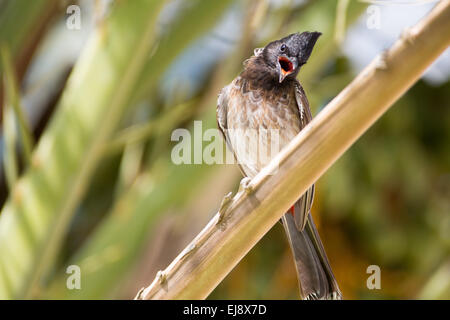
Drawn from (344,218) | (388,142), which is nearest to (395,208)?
(344,218)

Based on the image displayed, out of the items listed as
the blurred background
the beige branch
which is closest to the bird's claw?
the beige branch

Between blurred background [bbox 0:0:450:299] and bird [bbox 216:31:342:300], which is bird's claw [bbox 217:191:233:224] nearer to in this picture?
bird [bbox 216:31:342:300]

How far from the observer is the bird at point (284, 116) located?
0.31 meters

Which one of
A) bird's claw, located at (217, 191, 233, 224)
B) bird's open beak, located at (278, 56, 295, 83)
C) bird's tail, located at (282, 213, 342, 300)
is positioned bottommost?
bird's tail, located at (282, 213, 342, 300)

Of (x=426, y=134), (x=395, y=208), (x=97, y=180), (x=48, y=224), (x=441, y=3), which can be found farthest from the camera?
(x=426, y=134)

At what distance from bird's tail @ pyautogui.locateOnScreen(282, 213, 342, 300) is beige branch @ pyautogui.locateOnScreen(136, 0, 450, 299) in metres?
0.06

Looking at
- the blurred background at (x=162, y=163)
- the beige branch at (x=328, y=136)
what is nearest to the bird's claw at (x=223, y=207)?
the beige branch at (x=328, y=136)

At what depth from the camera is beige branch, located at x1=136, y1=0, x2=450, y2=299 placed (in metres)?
0.27

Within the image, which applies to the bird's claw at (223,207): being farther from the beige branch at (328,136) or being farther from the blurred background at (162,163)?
the blurred background at (162,163)

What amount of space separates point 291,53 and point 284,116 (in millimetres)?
66

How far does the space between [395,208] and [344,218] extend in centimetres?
7

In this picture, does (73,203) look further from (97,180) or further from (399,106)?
(399,106)

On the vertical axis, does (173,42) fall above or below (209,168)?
above

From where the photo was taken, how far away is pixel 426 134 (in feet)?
3.05
